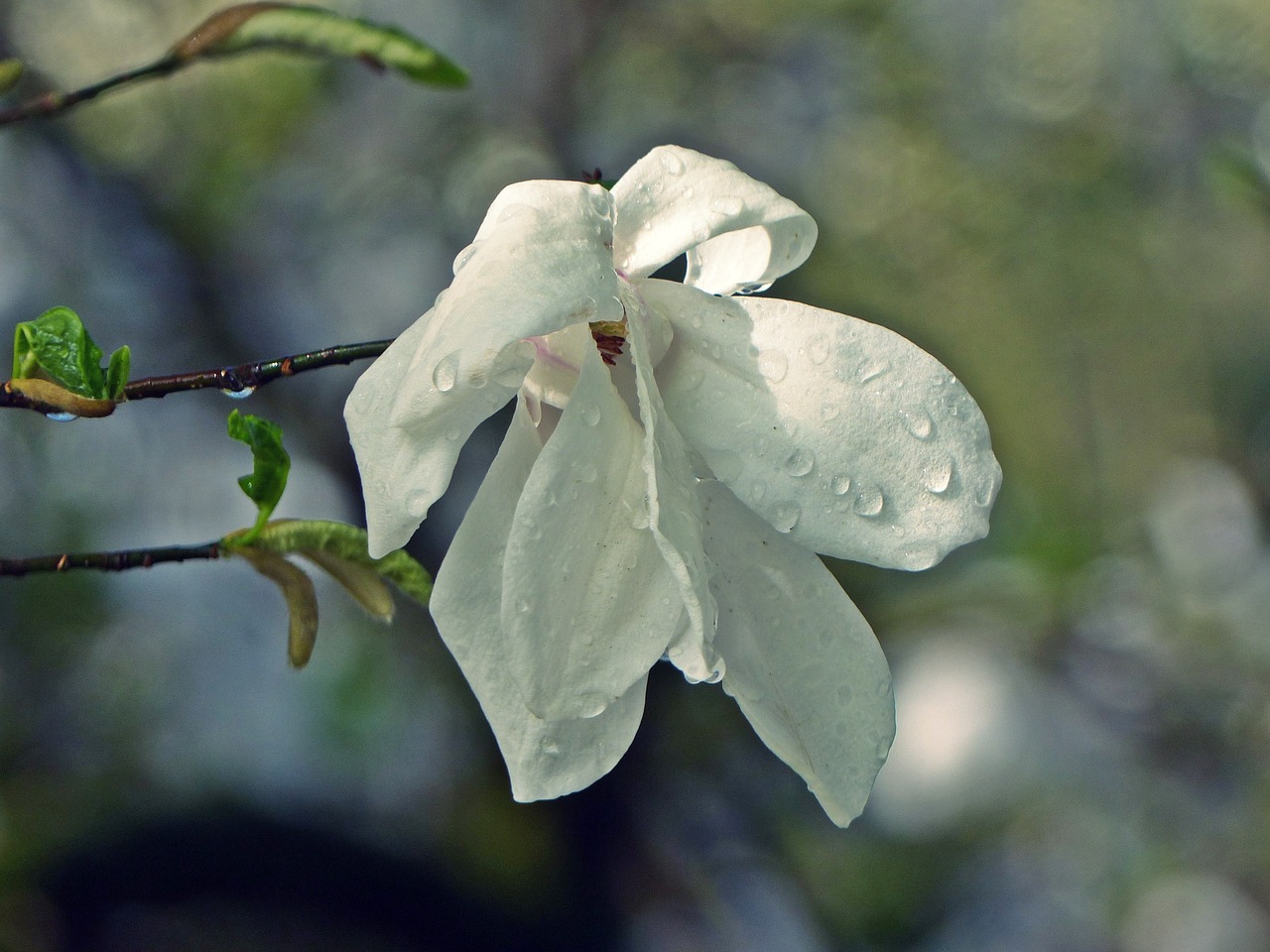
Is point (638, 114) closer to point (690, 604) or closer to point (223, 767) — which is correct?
point (223, 767)

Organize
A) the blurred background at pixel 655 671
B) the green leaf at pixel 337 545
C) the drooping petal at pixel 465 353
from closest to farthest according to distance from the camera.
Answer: the drooping petal at pixel 465 353 < the green leaf at pixel 337 545 < the blurred background at pixel 655 671

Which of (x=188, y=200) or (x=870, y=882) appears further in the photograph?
(x=870, y=882)

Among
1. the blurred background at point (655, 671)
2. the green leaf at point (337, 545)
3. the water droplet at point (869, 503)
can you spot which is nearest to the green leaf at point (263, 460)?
the green leaf at point (337, 545)

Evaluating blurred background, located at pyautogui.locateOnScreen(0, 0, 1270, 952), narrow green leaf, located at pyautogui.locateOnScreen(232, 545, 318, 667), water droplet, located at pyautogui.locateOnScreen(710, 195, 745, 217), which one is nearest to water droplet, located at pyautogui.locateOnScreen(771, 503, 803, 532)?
water droplet, located at pyautogui.locateOnScreen(710, 195, 745, 217)

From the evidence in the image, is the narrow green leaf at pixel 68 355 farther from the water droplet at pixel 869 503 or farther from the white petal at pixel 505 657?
the water droplet at pixel 869 503

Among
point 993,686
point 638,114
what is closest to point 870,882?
point 993,686

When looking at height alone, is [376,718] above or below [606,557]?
below

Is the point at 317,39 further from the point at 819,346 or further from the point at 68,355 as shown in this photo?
the point at 819,346
